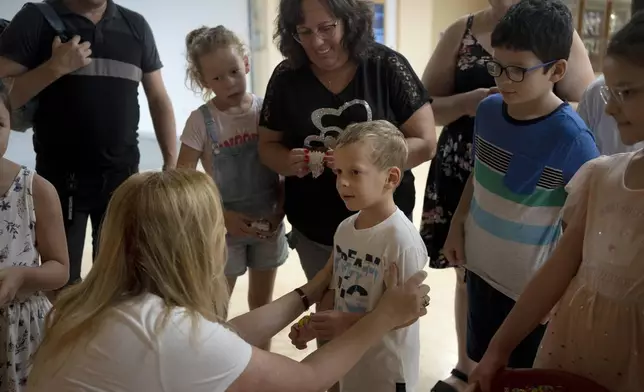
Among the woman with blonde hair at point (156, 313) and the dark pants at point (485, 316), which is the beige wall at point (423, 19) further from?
the woman with blonde hair at point (156, 313)

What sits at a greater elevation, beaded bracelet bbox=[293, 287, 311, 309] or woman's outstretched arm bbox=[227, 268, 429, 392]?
woman's outstretched arm bbox=[227, 268, 429, 392]

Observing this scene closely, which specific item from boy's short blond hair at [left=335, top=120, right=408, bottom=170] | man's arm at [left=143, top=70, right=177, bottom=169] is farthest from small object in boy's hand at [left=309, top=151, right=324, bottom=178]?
man's arm at [left=143, top=70, right=177, bottom=169]

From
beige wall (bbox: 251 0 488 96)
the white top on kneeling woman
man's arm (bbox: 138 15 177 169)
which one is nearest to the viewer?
the white top on kneeling woman

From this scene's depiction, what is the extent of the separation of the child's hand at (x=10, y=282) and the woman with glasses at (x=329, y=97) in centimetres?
73

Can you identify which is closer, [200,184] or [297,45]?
[200,184]

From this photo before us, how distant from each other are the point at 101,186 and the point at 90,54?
43 cm

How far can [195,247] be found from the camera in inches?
41.4

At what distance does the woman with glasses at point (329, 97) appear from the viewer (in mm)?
1711

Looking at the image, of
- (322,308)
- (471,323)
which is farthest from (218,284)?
(471,323)

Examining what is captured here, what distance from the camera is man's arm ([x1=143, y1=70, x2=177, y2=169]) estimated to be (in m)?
2.24

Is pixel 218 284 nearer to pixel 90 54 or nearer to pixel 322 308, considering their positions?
pixel 322 308

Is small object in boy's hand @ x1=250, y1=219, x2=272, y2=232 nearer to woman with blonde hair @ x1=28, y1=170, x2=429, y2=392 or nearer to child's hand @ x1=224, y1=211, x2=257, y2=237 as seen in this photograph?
child's hand @ x1=224, y1=211, x2=257, y2=237

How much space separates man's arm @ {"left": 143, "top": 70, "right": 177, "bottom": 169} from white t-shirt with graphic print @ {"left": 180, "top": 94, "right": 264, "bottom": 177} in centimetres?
29

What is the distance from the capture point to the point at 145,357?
0.97 meters
